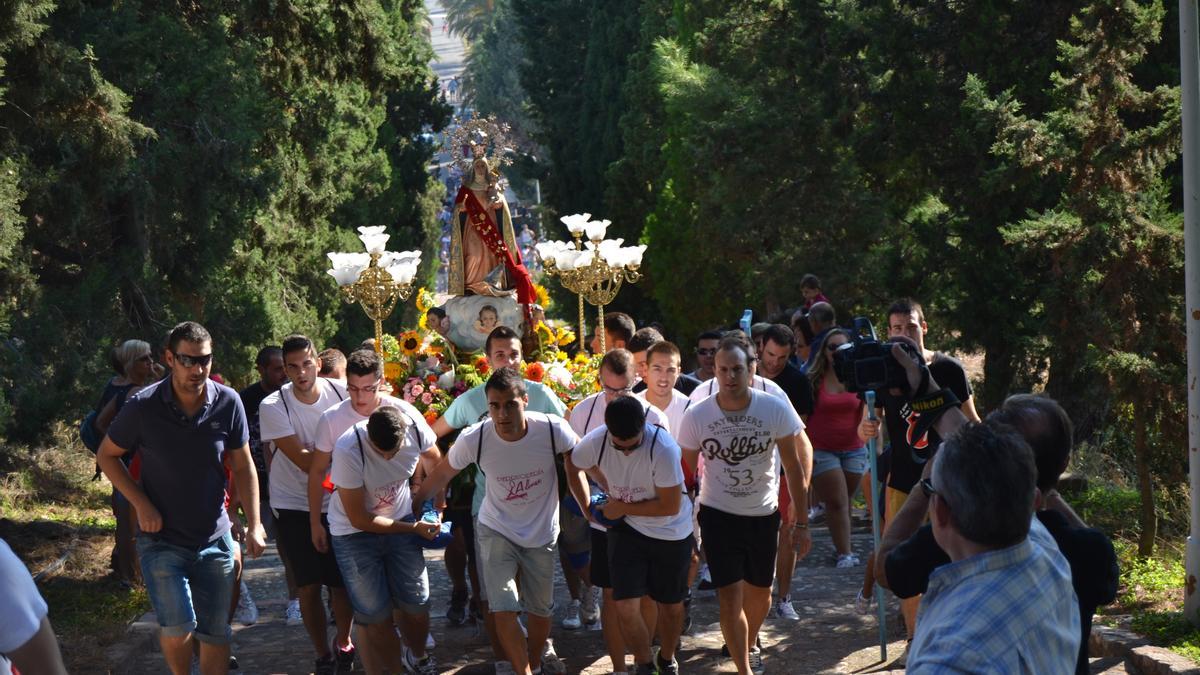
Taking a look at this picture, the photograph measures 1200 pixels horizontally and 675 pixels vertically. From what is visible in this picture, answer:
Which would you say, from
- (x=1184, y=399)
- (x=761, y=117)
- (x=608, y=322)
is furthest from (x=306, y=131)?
(x=1184, y=399)

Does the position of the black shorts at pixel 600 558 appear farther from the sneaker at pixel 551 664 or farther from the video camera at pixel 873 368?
the video camera at pixel 873 368

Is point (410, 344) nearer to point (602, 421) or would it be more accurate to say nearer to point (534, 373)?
point (534, 373)

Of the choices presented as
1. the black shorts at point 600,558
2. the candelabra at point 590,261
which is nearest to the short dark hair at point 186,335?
the black shorts at point 600,558

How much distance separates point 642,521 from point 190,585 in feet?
7.39

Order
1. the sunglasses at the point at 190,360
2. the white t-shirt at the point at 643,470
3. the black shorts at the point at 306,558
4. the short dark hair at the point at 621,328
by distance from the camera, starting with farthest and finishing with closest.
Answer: the short dark hair at the point at 621,328 → the black shorts at the point at 306,558 → the white t-shirt at the point at 643,470 → the sunglasses at the point at 190,360

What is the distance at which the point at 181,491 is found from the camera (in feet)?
22.8

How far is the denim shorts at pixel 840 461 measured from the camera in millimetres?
10055

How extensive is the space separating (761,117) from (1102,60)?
1113 centimetres

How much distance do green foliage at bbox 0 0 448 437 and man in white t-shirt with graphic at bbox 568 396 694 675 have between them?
5676 millimetres

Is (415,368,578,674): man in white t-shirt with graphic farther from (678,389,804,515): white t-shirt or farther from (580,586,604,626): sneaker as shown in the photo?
(580,586,604,626): sneaker

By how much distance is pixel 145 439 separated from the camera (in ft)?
23.0

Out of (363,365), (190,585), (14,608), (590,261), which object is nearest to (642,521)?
(363,365)

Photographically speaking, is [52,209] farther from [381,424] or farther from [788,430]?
[788,430]

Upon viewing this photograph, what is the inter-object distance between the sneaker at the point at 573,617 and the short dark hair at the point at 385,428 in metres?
2.44
